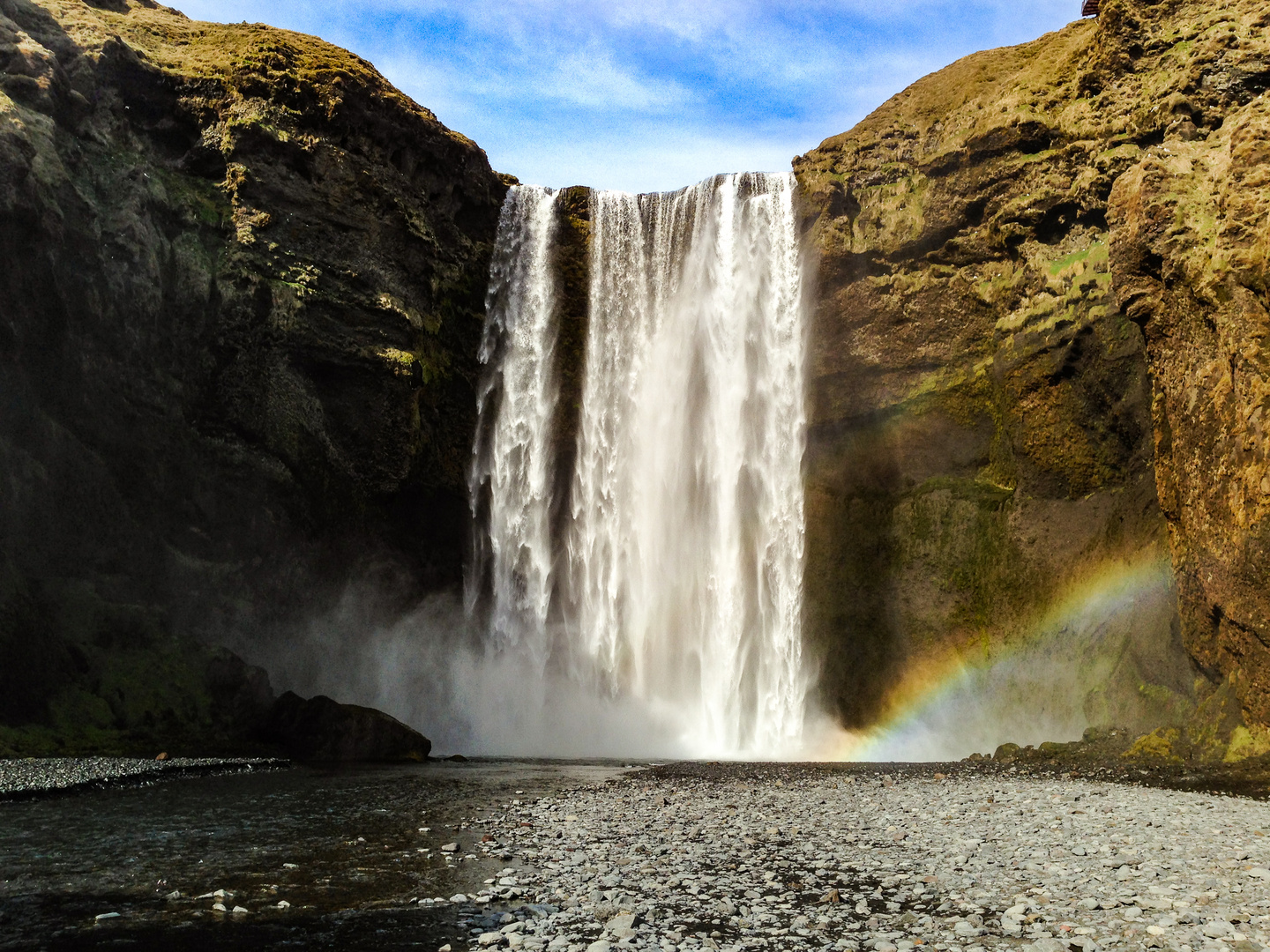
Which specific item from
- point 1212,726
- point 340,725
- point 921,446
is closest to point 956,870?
point 1212,726

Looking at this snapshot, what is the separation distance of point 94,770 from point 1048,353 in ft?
90.1

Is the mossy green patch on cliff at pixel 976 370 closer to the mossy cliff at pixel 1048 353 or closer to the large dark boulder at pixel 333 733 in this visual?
the mossy cliff at pixel 1048 353

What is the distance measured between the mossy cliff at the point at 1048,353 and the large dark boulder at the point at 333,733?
45.2 feet

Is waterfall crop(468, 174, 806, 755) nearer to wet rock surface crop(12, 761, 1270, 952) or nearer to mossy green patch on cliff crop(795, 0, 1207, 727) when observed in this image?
mossy green patch on cliff crop(795, 0, 1207, 727)

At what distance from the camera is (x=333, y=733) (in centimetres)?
2603

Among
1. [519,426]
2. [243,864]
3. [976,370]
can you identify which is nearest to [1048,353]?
[976,370]

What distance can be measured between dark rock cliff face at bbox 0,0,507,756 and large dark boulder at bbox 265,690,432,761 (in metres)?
2.36

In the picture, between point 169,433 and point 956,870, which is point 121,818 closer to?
point 956,870

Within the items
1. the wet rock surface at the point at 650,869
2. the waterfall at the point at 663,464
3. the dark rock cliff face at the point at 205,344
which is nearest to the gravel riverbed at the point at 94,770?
the wet rock surface at the point at 650,869

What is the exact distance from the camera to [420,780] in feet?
65.8

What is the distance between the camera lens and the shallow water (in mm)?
8055

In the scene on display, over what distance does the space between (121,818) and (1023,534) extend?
2480 centimetres

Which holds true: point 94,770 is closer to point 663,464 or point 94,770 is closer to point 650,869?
point 650,869

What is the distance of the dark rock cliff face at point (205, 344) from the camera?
83.8ft
